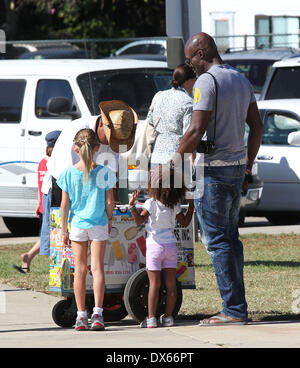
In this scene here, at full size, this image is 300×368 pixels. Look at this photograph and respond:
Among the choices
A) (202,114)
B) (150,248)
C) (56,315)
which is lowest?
(56,315)

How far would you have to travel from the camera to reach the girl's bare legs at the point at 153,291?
770 cm

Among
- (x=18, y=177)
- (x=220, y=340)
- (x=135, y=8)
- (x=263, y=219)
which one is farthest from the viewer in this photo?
(x=135, y=8)

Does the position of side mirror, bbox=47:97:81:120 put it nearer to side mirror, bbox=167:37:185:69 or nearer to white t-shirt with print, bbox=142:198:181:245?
side mirror, bbox=167:37:185:69

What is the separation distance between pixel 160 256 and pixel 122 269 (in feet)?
1.27

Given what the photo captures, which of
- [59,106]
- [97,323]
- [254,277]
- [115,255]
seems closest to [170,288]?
[115,255]

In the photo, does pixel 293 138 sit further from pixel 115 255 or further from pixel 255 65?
pixel 115 255

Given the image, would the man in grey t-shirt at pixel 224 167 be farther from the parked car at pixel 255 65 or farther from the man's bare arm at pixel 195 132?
the parked car at pixel 255 65

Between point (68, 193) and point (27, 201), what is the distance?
5950 mm

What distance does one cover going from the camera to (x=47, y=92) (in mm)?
13516

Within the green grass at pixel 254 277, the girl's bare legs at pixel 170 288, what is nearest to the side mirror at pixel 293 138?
the green grass at pixel 254 277

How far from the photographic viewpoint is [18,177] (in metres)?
13.5

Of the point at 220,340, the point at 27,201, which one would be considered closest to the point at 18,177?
the point at 27,201

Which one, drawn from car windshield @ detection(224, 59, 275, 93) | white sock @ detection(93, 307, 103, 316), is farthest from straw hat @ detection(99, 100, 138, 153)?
car windshield @ detection(224, 59, 275, 93)
